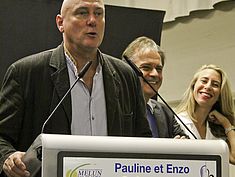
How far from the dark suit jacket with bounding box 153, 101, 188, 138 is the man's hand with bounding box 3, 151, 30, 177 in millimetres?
1117

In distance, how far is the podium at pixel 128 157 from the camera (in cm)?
132

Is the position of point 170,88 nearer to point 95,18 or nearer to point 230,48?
point 230,48

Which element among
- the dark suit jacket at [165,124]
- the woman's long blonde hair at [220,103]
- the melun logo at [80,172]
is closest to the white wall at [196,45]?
the woman's long blonde hair at [220,103]

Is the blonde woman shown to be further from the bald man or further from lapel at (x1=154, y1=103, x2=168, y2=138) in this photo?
the bald man

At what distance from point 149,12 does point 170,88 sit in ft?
4.68

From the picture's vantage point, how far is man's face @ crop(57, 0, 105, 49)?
1885mm

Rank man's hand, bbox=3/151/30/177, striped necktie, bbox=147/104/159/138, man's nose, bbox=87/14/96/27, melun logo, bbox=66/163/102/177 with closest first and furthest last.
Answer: melun logo, bbox=66/163/102/177 < man's hand, bbox=3/151/30/177 < man's nose, bbox=87/14/96/27 < striped necktie, bbox=147/104/159/138

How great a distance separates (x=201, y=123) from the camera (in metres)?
3.22

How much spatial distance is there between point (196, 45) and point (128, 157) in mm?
3546

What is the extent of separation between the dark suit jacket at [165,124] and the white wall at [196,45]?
1.78 metres

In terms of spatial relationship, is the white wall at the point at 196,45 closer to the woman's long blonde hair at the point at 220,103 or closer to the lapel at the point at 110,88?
the woman's long blonde hair at the point at 220,103

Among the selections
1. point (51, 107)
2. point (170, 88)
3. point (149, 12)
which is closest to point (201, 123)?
point (149, 12)

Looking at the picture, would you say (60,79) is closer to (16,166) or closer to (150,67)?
(16,166)

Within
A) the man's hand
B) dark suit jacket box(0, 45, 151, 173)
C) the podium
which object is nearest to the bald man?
dark suit jacket box(0, 45, 151, 173)
